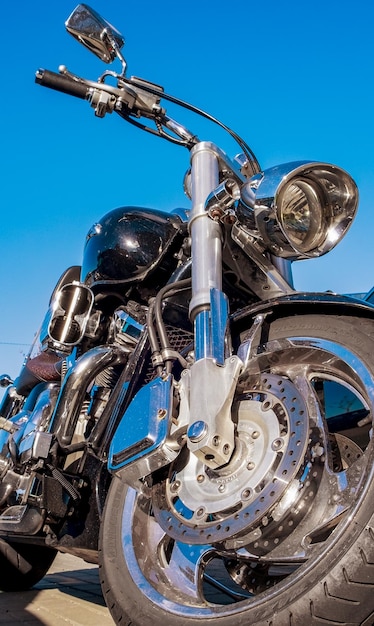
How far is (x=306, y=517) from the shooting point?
4.63 ft

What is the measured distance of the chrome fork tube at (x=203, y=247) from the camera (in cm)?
165

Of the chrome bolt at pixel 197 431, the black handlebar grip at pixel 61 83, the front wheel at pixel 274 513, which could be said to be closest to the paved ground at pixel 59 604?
the front wheel at pixel 274 513

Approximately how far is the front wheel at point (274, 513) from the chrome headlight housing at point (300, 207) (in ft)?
0.75

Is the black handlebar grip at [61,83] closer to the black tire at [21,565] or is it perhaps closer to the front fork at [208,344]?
the front fork at [208,344]

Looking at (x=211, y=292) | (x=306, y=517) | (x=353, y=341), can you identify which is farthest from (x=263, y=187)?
(x=306, y=517)

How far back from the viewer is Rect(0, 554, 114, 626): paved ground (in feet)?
7.34

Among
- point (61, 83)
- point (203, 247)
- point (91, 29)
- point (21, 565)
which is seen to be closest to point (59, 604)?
point (21, 565)

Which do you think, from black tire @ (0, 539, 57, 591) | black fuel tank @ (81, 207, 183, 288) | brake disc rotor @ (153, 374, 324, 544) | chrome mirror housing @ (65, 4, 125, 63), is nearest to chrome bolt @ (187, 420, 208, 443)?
brake disc rotor @ (153, 374, 324, 544)

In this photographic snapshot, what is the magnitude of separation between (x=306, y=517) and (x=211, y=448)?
286 mm

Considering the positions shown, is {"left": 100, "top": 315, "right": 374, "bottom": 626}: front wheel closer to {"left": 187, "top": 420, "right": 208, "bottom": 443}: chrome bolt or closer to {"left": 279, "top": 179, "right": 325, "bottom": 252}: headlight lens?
{"left": 187, "top": 420, "right": 208, "bottom": 443}: chrome bolt

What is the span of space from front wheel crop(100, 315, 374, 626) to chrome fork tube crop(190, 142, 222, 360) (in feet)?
0.59

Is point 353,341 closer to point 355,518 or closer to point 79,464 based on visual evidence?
point 355,518

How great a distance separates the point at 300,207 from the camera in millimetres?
1689

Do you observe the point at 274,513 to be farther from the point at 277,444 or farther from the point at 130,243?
the point at 130,243
